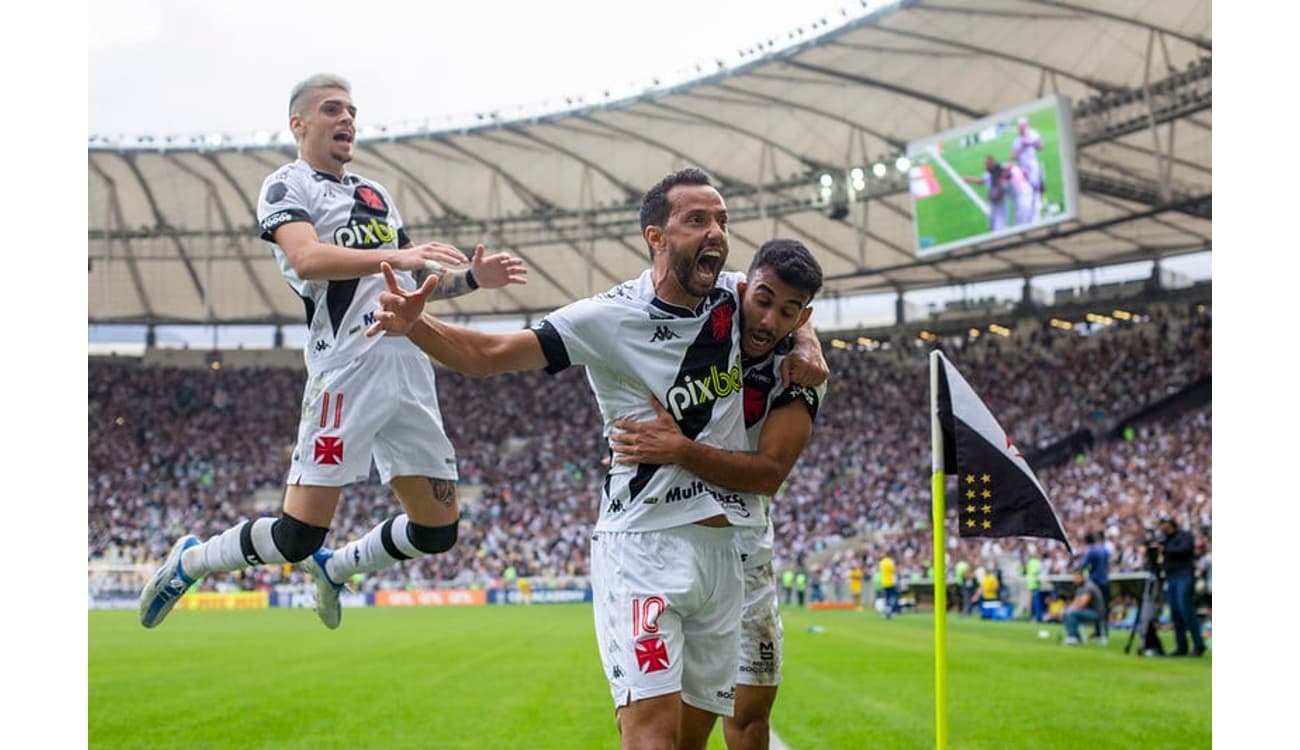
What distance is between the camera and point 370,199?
5.97 meters

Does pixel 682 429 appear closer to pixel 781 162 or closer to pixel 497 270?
pixel 497 270

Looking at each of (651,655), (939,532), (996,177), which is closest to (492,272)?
(651,655)

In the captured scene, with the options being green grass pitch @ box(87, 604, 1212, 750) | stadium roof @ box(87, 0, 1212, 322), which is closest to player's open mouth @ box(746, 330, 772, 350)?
green grass pitch @ box(87, 604, 1212, 750)

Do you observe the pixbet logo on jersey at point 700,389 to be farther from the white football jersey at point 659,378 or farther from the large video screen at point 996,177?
the large video screen at point 996,177

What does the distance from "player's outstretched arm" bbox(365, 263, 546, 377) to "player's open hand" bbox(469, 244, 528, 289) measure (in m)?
0.87

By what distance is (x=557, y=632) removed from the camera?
66.0 ft

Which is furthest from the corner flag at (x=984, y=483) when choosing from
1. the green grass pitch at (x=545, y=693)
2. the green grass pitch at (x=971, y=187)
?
the green grass pitch at (x=971, y=187)

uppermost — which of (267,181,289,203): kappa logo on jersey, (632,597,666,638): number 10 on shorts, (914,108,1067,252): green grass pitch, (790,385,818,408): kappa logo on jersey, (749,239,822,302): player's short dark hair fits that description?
(914,108,1067,252): green grass pitch

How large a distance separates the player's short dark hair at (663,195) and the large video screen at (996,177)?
21546mm

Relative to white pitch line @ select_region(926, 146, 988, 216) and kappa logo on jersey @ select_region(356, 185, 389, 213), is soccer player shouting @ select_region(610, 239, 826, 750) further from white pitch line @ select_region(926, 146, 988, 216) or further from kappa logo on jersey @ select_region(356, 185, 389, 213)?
white pitch line @ select_region(926, 146, 988, 216)

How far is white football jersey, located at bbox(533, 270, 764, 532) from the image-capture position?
430cm

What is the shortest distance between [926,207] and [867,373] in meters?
17.0

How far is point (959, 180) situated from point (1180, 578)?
14204 millimetres

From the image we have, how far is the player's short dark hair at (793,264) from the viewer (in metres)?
4.42
